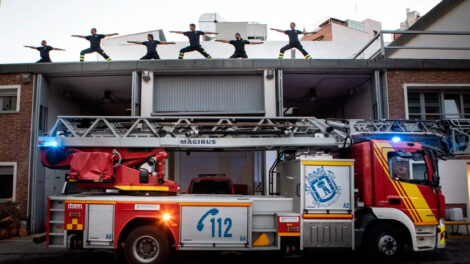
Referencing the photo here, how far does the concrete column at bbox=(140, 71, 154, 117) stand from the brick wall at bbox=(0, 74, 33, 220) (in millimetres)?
3766

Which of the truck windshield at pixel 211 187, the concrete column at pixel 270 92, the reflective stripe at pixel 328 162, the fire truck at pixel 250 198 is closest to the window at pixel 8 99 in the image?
the fire truck at pixel 250 198

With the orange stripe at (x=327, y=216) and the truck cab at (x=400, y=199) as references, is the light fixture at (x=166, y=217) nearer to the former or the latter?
the orange stripe at (x=327, y=216)

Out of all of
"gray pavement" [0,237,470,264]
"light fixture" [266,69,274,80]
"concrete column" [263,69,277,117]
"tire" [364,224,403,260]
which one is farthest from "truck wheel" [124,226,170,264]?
"light fixture" [266,69,274,80]

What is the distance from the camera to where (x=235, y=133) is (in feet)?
27.7

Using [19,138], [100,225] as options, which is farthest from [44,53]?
[100,225]

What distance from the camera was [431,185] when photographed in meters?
7.89

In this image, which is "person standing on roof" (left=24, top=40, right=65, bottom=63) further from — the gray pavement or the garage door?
the gray pavement

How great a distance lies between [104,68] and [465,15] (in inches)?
540

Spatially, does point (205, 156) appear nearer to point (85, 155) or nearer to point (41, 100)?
point (41, 100)

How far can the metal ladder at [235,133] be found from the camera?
8.08 m

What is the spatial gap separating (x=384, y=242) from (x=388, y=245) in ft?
0.33

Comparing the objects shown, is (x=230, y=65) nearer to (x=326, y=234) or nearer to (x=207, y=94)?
(x=207, y=94)

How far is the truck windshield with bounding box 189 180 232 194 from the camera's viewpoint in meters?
10.5

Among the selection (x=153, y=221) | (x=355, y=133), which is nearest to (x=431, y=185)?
(x=355, y=133)
